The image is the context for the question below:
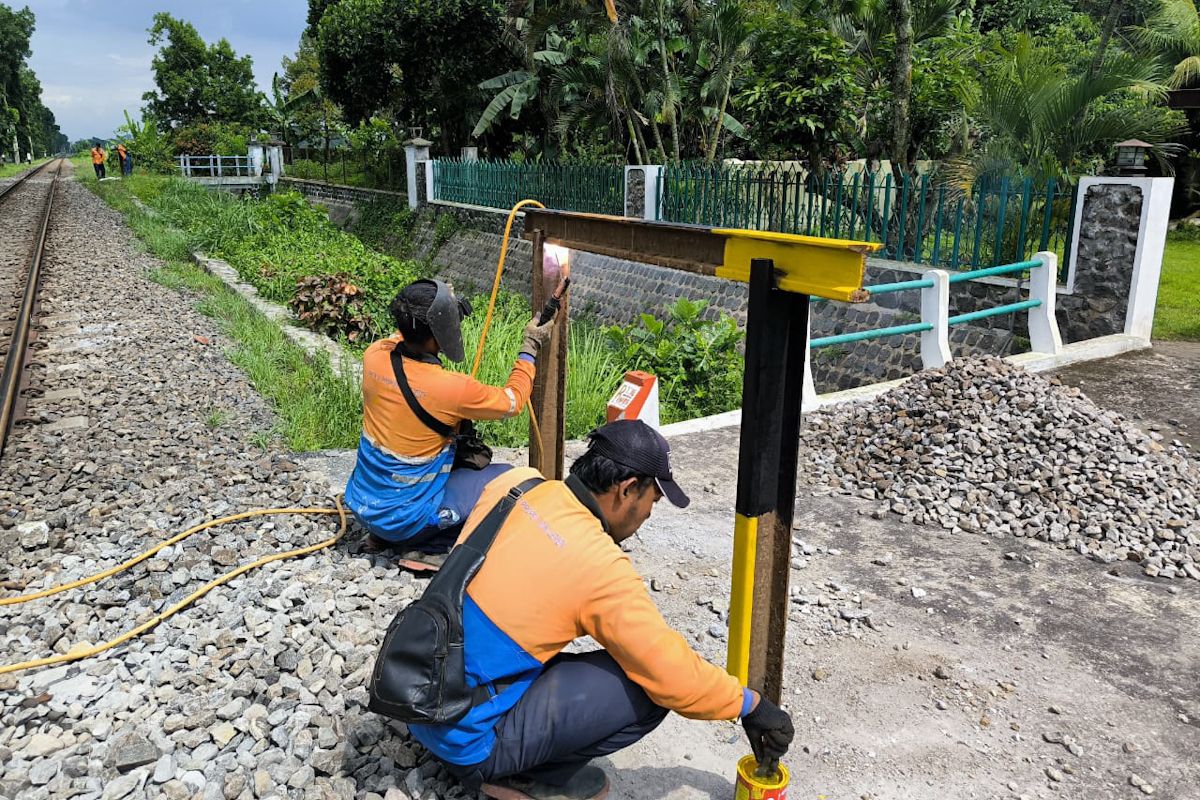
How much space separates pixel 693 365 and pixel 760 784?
5976mm

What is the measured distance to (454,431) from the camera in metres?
4.05

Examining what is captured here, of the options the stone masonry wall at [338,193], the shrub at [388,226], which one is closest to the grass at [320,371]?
the shrub at [388,226]

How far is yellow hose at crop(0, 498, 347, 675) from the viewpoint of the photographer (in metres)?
3.46

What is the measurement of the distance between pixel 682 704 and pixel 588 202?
14620 millimetres

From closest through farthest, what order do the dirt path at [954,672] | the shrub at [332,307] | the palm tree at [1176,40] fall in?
the dirt path at [954,672]
the shrub at [332,307]
the palm tree at [1176,40]

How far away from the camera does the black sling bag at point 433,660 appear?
2332mm

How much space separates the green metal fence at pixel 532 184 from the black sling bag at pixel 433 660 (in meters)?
12.0

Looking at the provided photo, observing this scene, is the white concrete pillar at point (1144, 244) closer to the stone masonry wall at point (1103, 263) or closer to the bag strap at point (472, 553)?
the stone masonry wall at point (1103, 263)

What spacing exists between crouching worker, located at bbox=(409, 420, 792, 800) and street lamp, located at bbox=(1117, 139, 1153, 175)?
885 cm

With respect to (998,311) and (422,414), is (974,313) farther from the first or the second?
(422,414)

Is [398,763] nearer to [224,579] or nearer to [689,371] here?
[224,579]

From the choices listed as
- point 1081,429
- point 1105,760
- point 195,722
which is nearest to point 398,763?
point 195,722

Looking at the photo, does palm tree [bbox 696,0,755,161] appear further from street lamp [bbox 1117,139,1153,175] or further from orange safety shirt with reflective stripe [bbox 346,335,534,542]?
orange safety shirt with reflective stripe [bbox 346,335,534,542]

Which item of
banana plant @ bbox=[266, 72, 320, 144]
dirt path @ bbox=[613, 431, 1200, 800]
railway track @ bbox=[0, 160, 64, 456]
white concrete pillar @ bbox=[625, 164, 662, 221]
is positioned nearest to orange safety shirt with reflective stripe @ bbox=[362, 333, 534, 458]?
dirt path @ bbox=[613, 431, 1200, 800]
